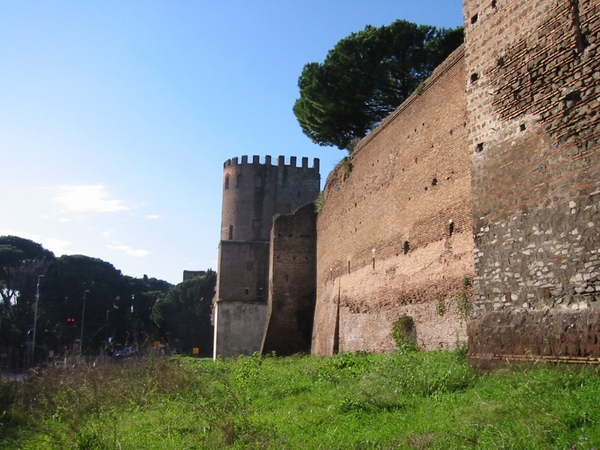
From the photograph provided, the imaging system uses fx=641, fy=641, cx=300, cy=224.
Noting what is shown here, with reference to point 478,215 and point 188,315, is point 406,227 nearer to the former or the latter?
point 478,215

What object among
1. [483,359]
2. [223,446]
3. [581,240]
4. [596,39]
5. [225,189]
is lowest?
A: [223,446]

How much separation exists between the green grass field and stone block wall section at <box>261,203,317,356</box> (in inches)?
381

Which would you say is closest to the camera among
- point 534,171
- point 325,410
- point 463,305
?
point 534,171

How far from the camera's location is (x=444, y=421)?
5887mm

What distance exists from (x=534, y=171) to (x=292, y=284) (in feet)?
50.8

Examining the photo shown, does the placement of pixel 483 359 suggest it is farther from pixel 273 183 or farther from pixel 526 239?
pixel 273 183

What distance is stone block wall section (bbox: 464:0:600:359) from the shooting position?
633cm

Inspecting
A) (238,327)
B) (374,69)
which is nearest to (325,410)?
(374,69)

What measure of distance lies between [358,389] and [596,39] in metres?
4.84

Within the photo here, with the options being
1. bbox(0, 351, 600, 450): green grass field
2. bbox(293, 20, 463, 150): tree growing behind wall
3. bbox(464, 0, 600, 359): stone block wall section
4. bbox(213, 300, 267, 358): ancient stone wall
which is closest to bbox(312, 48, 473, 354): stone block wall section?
bbox(0, 351, 600, 450): green grass field

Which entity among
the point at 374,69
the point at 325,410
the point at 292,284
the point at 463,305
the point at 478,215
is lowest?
the point at 325,410

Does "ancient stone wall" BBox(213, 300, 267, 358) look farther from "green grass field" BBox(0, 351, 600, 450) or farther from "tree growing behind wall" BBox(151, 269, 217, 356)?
"tree growing behind wall" BBox(151, 269, 217, 356)

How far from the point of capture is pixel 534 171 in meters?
7.02

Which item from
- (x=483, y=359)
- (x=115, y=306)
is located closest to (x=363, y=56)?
(x=483, y=359)
